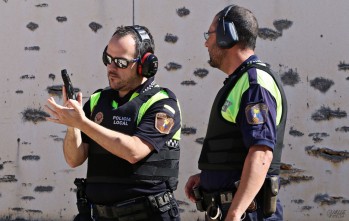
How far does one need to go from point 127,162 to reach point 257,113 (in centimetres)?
88

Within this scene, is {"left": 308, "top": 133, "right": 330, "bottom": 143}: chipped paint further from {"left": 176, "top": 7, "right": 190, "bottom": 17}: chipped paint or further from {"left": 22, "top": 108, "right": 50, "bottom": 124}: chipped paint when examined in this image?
{"left": 22, "top": 108, "right": 50, "bottom": 124}: chipped paint

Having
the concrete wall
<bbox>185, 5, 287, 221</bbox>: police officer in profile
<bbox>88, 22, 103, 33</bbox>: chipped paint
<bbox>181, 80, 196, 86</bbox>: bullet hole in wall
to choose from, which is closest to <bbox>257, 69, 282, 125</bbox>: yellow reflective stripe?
<bbox>185, 5, 287, 221</bbox>: police officer in profile

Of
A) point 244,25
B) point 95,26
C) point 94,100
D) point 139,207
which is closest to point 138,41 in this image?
point 94,100

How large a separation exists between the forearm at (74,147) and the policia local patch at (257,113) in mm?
1060

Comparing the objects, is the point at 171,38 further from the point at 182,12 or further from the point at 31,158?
the point at 31,158

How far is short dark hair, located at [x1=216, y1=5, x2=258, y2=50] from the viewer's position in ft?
11.5

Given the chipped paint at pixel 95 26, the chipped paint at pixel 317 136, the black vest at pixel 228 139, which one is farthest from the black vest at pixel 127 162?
the chipped paint at pixel 95 26

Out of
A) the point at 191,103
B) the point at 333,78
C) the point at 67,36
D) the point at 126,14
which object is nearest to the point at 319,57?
the point at 333,78

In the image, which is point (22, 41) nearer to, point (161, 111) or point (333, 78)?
point (333, 78)

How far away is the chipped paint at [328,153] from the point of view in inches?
267

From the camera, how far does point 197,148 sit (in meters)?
6.96

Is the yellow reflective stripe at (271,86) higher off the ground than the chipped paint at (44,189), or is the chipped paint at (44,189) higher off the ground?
the yellow reflective stripe at (271,86)

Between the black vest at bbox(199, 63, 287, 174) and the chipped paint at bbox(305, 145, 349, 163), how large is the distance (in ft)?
11.3

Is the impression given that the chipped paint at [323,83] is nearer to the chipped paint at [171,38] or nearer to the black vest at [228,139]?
the chipped paint at [171,38]
